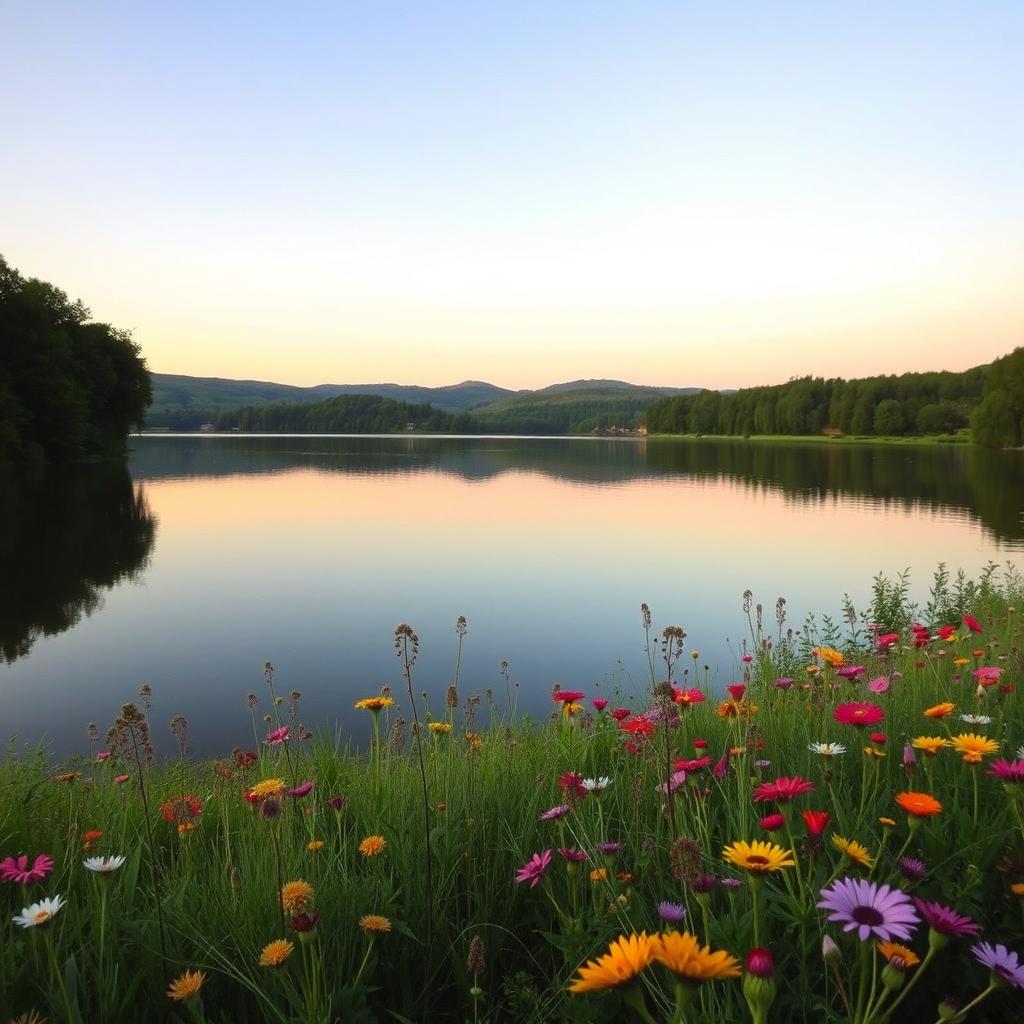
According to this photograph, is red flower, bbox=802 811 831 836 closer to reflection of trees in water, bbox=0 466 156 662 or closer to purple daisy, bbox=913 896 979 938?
purple daisy, bbox=913 896 979 938

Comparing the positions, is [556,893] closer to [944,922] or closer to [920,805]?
[920,805]

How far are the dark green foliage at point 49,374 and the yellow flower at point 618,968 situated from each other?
43004 mm

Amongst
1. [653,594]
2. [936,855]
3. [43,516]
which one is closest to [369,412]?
[43,516]

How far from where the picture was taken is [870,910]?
1323 mm

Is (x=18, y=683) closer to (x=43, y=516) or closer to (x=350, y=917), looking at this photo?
(x=350, y=917)

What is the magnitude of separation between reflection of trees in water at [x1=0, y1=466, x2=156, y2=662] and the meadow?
33.0ft

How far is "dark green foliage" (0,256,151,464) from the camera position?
129 feet

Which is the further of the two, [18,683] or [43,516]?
[43,516]

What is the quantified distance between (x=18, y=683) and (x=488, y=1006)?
981 centimetres

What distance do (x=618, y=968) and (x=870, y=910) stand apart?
0.52m

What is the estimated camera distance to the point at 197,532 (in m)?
23.5

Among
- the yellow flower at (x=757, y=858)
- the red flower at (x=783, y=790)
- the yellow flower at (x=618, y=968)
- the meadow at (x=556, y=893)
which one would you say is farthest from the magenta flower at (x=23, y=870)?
the red flower at (x=783, y=790)

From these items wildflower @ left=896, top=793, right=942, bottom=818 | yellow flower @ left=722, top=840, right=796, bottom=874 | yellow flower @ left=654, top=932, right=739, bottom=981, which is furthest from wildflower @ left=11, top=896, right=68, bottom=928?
wildflower @ left=896, top=793, right=942, bottom=818

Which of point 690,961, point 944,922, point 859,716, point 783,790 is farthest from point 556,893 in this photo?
point 690,961
